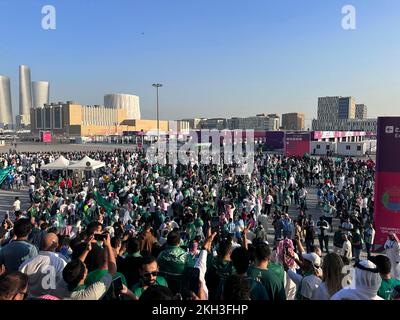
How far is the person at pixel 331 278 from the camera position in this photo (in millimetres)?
3170

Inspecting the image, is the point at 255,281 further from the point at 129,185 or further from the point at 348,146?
the point at 348,146

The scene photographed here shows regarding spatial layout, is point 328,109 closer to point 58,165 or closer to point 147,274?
point 58,165

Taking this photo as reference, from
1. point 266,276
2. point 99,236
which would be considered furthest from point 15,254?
point 266,276

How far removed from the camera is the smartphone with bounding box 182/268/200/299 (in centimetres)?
313

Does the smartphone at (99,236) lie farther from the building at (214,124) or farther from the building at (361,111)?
the building at (361,111)

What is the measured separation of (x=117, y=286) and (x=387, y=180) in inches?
367

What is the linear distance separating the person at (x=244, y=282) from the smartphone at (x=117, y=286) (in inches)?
32.4

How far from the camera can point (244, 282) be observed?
8.47 ft

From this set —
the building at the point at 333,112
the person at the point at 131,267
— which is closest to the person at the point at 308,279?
the person at the point at 131,267

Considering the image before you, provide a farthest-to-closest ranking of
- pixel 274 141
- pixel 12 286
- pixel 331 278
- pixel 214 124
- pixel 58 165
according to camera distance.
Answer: pixel 214 124
pixel 274 141
pixel 58 165
pixel 331 278
pixel 12 286

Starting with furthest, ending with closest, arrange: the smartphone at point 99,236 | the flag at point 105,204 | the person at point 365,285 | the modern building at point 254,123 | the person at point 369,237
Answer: the modern building at point 254,123 < the flag at point 105,204 < the person at point 369,237 < the smartphone at point 99,236 < the person at point 365,285

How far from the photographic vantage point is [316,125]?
16638cm

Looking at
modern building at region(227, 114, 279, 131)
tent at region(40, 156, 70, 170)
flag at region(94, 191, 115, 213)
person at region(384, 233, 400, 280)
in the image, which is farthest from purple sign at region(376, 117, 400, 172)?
modern building at region(227, 114, 279, 131)
